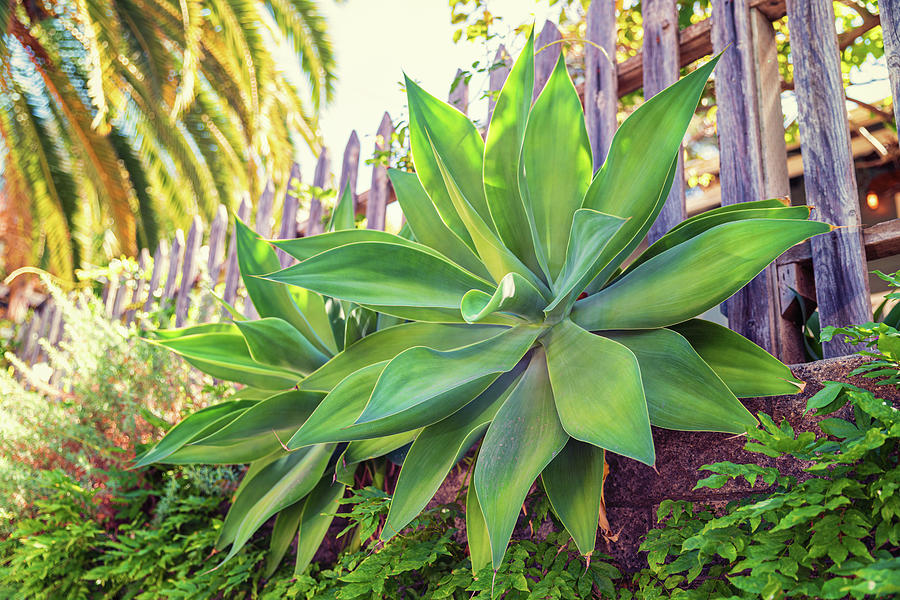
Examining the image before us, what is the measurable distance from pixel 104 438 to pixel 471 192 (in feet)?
5.31

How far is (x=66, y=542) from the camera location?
1.86 m

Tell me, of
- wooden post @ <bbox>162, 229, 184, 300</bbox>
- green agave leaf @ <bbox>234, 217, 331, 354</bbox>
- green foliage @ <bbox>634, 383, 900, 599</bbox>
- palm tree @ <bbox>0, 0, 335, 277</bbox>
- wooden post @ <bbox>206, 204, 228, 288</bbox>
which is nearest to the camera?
green foliage @ <bbox>634, 383, 900, 599</bbox>

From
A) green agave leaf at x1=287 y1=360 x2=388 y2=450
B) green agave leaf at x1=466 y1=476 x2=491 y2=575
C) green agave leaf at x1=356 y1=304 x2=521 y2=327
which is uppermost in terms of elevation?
green agave leaf at x1=356 y1=304 x2=521 y2=327

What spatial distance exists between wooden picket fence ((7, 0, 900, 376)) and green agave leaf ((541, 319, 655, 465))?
22.0 inches

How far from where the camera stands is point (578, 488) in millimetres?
1089

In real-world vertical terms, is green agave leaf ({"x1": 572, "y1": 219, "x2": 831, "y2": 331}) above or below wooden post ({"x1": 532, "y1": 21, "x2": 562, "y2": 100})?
below

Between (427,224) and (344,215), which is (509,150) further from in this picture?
(344,215)

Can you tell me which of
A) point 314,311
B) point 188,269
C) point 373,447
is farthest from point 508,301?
point 188,269

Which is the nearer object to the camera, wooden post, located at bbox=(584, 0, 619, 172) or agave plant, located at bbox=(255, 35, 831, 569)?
agave plant, located at bbox=(255, 35, 831, 569)

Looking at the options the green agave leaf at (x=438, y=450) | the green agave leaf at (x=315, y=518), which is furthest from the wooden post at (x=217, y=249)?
the green agave leaf at (x=438, y=450)

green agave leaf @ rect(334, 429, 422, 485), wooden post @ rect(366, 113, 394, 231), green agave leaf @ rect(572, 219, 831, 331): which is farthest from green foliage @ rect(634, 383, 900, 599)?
wooden post @ rect(366, 113, 394, 231)

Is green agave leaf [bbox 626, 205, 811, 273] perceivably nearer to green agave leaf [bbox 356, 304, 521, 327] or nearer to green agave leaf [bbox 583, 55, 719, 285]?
green agave leaf [bbox 583, 55, 719, 285]

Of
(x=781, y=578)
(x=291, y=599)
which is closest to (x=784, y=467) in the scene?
(x=781, y=578)

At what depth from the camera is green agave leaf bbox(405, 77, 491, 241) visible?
1.34 metres
